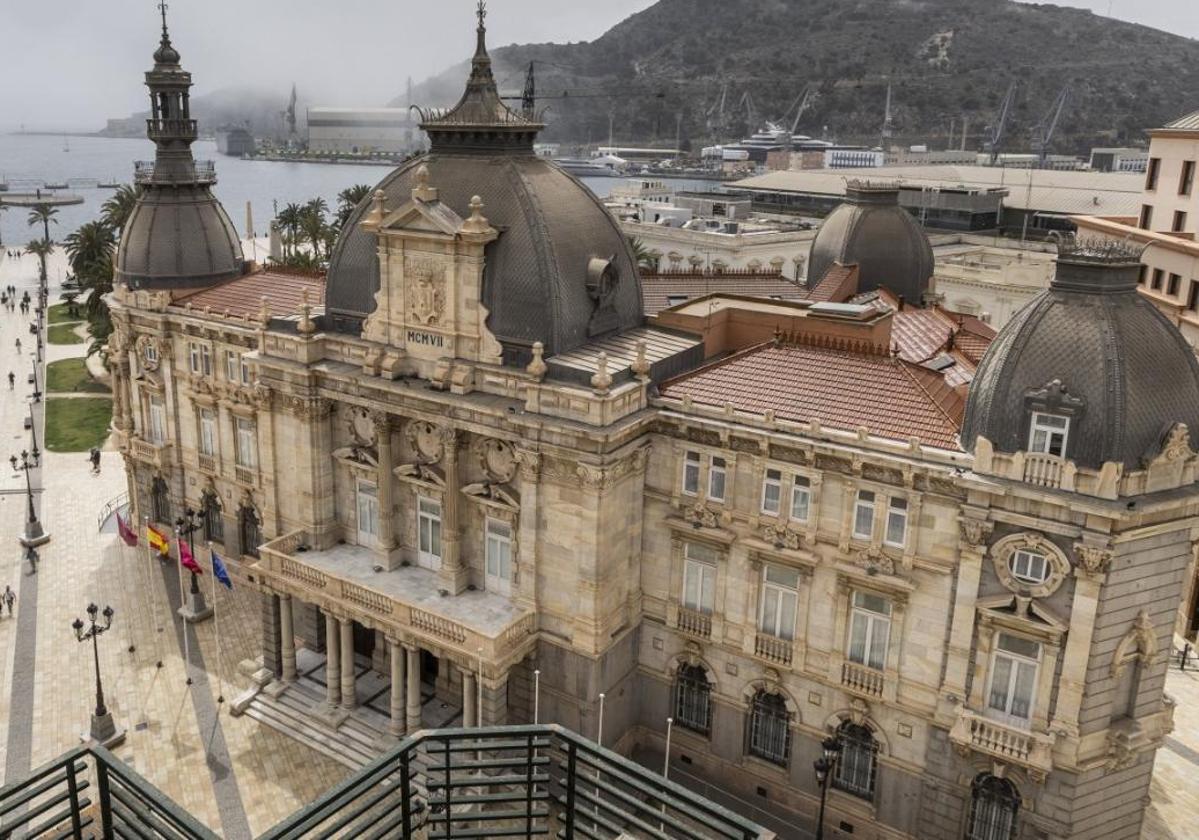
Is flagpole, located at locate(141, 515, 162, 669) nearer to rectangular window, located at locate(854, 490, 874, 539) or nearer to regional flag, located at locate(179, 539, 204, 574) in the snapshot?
regional flag, located at locate(179, 539, 204, 574)

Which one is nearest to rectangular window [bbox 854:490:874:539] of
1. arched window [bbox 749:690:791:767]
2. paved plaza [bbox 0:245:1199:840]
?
arched window [bbox 749:690:791:767]

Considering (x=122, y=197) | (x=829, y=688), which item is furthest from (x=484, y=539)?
(x=122, y=197)

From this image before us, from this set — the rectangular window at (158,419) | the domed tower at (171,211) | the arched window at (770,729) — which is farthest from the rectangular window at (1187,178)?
the rectangular window at (158,419)

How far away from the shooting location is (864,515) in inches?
1337

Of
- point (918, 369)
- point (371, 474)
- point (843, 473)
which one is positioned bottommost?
point (371, 474)

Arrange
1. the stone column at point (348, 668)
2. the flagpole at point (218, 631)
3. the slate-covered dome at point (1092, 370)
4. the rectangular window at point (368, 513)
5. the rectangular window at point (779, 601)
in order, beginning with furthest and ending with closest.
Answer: the flagpole at point (218, 631) < the rectangular window at point (368, 513) < the stone column at point (348, 668) < the rectangular window at point (779, 601) < the slate-covered dome at point (1092, 370)

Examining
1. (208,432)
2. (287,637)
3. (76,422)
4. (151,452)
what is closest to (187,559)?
(287,637)

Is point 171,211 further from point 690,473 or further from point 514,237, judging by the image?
point 690,473

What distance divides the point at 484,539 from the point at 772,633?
12.0 m

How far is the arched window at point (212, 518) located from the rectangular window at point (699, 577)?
1247 inches

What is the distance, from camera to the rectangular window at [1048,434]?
99.6 ft

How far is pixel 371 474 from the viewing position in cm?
4297

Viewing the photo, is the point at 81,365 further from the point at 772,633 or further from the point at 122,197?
the point at 772,633

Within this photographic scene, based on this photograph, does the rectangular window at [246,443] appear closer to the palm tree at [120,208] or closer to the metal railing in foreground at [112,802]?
the metal railing in foreground at [112,802]
